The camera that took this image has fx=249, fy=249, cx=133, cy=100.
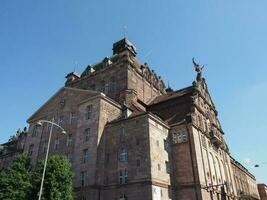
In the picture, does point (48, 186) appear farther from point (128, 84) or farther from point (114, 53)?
point (114, 53)

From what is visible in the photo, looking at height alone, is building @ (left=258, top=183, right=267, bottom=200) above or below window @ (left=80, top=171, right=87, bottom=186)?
above

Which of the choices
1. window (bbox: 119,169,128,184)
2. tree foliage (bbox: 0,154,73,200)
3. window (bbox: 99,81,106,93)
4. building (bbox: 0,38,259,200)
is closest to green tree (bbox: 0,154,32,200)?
tree foliage (bbox: 0,154,73,200)

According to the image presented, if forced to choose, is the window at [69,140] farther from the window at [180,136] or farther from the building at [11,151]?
the building at [11,151]

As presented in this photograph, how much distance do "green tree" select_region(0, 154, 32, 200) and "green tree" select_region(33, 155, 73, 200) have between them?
1720 mm

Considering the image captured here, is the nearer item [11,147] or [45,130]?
[45,130]

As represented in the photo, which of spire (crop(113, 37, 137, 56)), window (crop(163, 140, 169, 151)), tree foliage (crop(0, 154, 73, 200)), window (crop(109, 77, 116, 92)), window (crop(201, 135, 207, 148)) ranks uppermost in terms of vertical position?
spire (crop(113, 37, 137, 56))

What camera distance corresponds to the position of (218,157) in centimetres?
4450

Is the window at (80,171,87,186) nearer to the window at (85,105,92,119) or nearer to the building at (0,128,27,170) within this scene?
the window at (85,105,92,119)

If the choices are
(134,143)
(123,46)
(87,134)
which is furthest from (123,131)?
(123,46)

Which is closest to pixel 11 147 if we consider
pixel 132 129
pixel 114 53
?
pixel 114 53

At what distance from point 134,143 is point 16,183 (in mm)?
15206

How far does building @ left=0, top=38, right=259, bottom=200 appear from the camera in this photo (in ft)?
105

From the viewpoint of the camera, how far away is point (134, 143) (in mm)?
33656

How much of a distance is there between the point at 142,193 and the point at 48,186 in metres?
10.6
